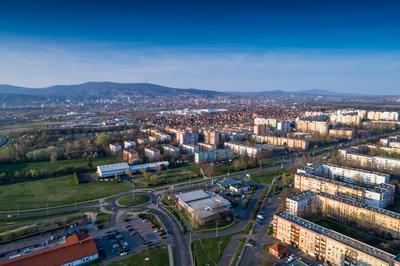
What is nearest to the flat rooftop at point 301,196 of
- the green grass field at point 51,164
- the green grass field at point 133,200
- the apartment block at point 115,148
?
the green grass field at point 133,200

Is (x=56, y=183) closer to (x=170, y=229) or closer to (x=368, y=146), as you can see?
(x=170, y=229)

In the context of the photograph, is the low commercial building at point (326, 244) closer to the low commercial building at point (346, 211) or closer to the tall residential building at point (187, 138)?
the low commercial building at point (346, 211)

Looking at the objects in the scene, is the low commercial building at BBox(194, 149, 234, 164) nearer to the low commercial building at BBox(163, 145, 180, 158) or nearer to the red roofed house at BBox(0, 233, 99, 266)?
the low commercial building at BBox(163, 145, 180, 158)

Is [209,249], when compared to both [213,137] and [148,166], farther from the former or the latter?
[213,137]

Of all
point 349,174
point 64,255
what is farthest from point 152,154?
point 349,174

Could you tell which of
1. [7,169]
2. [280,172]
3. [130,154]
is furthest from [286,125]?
[7,169]

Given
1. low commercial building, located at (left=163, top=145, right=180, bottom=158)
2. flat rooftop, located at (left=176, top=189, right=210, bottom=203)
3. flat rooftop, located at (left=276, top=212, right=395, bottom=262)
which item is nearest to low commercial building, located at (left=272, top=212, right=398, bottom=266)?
flat rooftop, located at (left=276, top=212, right=395, bottom=262)
